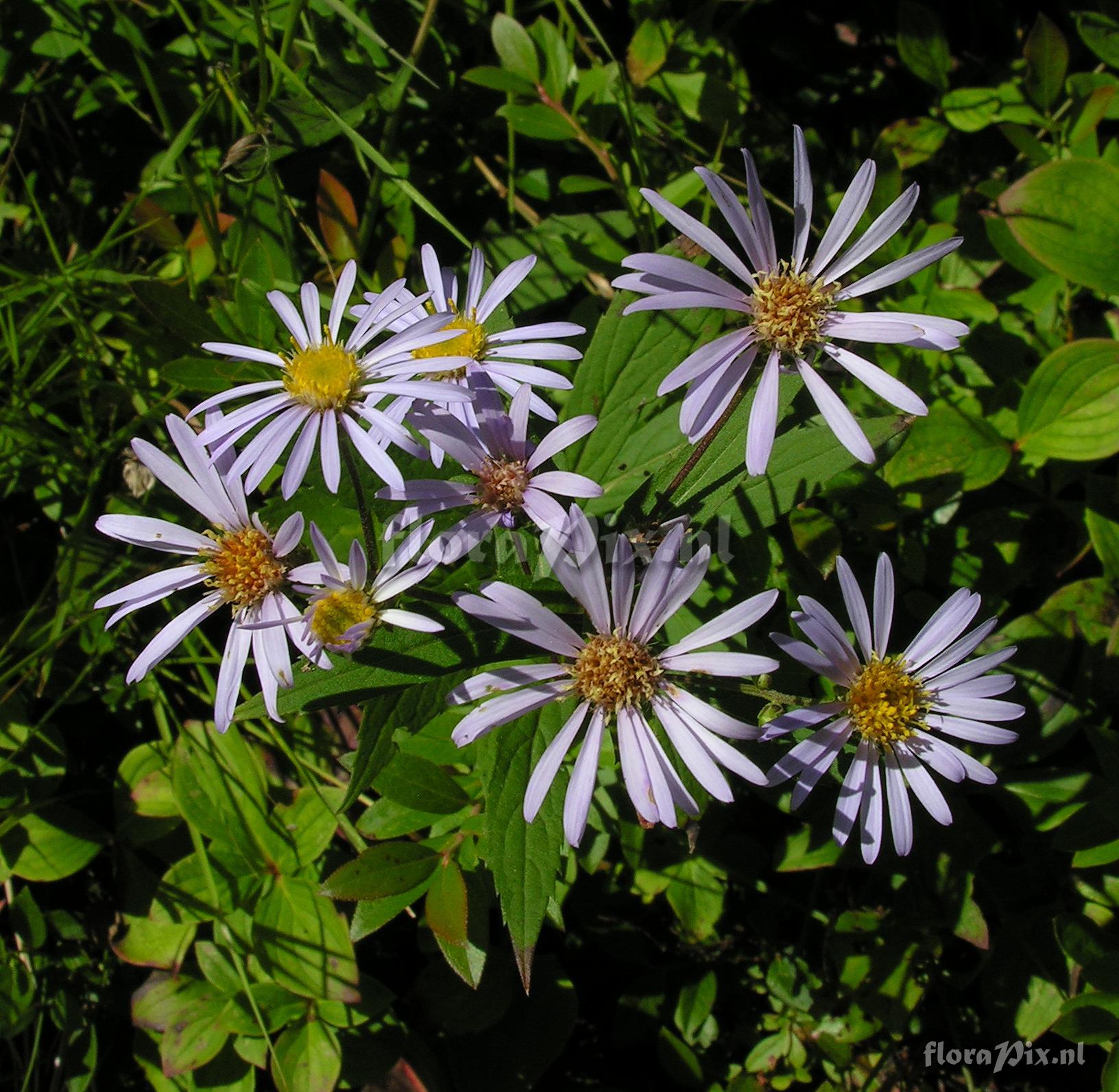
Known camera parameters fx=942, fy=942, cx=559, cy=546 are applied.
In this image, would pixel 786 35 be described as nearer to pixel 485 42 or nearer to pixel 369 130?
pixel 485 42

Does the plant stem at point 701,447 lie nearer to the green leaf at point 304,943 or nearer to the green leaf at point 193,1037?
the green leaf at point 304,943

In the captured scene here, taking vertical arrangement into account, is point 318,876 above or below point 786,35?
below

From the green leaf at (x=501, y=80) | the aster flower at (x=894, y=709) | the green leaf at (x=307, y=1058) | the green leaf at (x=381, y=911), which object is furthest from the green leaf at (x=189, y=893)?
the green leaf at (x=501, y=80)

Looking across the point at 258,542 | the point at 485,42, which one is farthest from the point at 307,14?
the point at 258,542

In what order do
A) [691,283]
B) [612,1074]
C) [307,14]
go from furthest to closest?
[612,1074] < [307,14] < [691,283]

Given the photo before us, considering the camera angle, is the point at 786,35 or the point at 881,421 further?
the point at 786,35

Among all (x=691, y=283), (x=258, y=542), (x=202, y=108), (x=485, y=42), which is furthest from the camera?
(x=485, y=42)

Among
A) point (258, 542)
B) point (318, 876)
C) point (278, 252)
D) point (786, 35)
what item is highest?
point (786, 35)
